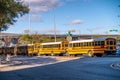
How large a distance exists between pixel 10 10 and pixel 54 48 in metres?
37.7

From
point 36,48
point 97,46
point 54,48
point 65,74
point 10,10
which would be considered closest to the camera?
point 65,74

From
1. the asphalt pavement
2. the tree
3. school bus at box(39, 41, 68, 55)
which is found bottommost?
the asphalt pavement

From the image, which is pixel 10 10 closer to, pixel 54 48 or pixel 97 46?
pixel 97 46

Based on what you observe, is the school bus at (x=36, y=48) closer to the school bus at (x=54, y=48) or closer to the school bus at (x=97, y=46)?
the school bus at (x=54, y=48)

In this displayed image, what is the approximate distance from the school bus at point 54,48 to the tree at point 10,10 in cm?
2686

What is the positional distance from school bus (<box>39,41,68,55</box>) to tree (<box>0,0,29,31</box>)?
26.9 meters

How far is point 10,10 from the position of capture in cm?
2919

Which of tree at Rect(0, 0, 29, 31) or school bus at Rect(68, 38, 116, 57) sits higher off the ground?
tree at Rect(0, 0, 29, 31)

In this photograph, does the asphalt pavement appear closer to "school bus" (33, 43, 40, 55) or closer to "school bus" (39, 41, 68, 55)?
"school bus" (39, 41, 68, 55)

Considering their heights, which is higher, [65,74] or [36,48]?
[36,48]

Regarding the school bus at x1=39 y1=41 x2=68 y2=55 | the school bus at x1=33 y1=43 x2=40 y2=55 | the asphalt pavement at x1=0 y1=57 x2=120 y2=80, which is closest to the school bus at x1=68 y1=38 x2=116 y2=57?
the school bus at x1=39 y1=41 x2=68 y2=55

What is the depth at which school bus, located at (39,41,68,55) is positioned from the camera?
64688 mm

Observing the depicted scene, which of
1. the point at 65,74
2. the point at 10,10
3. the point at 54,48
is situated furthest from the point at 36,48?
the point at 65,74

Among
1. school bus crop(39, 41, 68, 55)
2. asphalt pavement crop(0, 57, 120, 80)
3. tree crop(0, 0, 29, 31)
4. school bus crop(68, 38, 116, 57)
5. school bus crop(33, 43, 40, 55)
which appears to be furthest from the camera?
school bus crop(33, 43, 40, 55)
